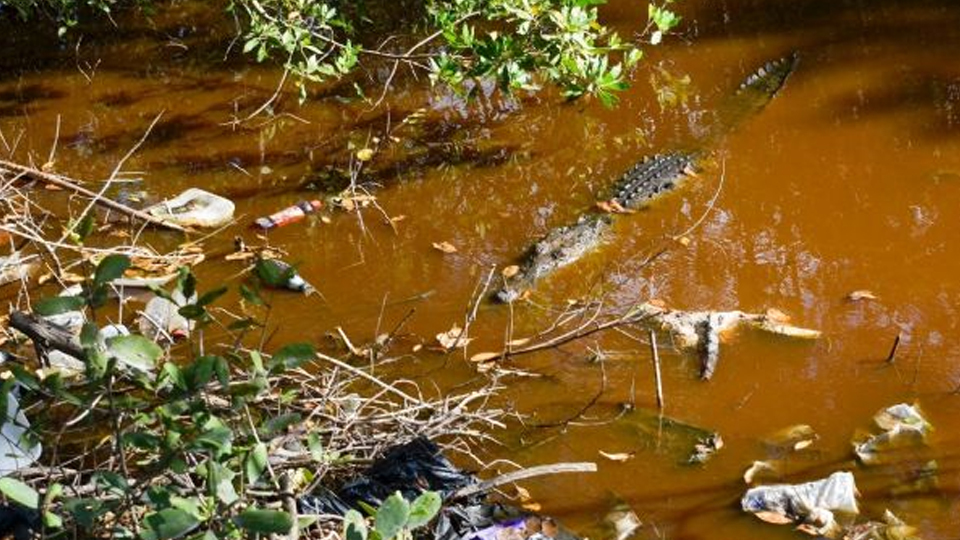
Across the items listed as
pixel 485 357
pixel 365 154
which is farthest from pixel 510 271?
pixel 365 154

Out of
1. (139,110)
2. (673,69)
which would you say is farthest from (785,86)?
(139,110)

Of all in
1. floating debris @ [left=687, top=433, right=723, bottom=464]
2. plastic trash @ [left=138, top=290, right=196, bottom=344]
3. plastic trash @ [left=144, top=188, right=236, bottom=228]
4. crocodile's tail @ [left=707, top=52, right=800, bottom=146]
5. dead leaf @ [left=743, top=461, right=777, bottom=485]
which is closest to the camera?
dead leaf @ [left=743, top=461, right=777, bottom=485]

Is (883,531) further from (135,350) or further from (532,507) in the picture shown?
(135,350)

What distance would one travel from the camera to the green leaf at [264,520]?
2158 mm

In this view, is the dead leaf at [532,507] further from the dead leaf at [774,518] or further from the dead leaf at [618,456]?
the dead leaf at [774,518]

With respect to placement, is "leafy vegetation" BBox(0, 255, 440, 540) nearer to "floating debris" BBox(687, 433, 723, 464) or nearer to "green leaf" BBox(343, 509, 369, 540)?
"green leaf" BBox(343, 509, 369, 540)

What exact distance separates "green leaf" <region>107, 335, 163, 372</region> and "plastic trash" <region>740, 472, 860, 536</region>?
204 cm

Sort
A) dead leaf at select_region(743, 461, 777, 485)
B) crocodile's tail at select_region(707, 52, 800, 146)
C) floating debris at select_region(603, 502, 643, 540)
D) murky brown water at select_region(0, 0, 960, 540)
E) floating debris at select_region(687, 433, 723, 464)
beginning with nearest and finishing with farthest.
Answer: floating debris at select_region(603, 502, 643, 540)
dead leaf at select_region(743, 461, 777, 485)
floating debris at select_region(687, 433, 723, 464)
murky brown water at select_region(0, 0, 960, 540)
crocodile's tail at select_region(707, 52, 800, 146)

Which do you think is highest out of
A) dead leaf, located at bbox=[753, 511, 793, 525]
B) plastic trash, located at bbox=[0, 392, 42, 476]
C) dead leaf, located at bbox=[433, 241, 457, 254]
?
plastic trash, located at bbox=[0, 392, 42, 476]

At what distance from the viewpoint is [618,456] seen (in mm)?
3873

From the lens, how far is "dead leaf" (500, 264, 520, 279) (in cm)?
496

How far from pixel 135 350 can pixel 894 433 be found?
2587 mm

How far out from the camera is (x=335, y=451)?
316 centimetres

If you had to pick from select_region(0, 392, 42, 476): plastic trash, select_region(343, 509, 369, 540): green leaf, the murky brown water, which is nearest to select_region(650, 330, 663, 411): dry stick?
the murky brown water
